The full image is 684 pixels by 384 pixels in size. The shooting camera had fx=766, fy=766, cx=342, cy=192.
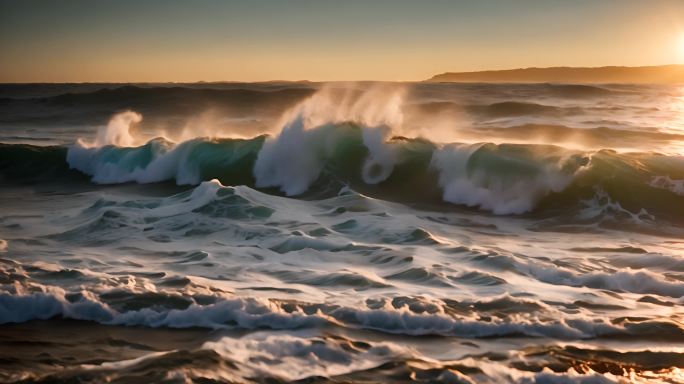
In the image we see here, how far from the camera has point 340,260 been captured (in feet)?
32.0

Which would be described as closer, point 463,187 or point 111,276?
point 111,276

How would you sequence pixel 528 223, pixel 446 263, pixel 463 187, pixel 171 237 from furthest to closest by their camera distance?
pixel 463 187, pixel 528 223, pixel 171 237, pixel 446 263

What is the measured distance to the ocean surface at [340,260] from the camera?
620 centimetres

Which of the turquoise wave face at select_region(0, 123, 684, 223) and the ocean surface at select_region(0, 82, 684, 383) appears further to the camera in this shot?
the turquoise wave face at select_region(0, 123, 684, 223)

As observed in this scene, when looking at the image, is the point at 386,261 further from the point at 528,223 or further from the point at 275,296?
the point at 528,223

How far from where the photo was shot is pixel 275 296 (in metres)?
7.96

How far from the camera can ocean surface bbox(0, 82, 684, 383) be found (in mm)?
6195

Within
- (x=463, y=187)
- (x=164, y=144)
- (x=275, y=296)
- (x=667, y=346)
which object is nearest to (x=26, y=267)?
(x=275, y=296)

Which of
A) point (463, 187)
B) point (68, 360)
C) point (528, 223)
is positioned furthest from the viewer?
point (463, 187)

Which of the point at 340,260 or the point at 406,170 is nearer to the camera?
the point at 340,260

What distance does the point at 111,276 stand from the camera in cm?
862

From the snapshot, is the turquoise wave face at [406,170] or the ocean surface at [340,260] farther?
the turquoise wave face at [406,170]

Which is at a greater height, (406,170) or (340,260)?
(406,170)

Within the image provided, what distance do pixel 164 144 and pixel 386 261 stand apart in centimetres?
1256
